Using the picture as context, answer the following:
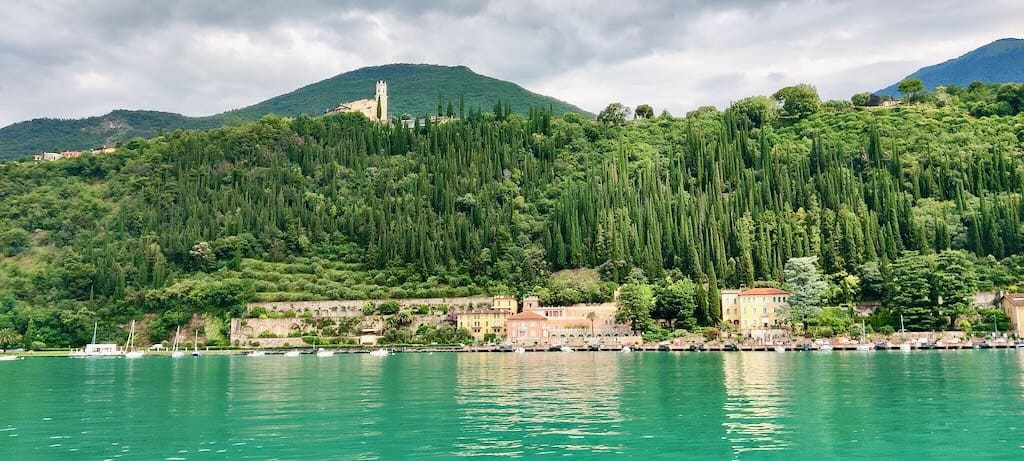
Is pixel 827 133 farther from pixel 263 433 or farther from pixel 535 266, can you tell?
pixel 263 433

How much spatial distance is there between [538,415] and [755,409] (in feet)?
22.8

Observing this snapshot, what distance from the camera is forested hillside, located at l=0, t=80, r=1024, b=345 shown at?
88.8 m

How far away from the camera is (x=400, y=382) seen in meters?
40.7

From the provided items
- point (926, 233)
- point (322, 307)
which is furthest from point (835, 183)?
point (322, 307)

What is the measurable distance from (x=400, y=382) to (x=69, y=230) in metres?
87.7

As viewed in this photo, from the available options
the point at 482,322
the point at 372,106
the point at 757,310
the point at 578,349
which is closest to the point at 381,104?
the point at 372,106

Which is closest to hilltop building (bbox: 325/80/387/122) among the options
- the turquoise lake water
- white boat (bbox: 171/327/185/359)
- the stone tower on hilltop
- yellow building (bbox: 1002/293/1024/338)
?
the stone tower on hilltop

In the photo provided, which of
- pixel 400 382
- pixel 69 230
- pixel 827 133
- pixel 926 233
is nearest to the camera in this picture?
pixel 400 382

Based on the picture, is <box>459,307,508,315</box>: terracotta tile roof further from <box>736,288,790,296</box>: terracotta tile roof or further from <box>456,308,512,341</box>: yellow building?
<box>736,288,790,296</box>: terracotta tile roof

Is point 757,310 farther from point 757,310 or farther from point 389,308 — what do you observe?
point 389,308

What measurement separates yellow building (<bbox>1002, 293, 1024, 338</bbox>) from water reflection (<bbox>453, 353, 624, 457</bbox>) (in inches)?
1695

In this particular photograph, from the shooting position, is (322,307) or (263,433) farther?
(322,307)

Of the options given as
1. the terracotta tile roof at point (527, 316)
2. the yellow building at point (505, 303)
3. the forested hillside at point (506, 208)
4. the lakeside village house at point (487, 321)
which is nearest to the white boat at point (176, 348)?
the forested hillside at point (506, 208)

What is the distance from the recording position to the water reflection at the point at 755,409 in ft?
67.8
